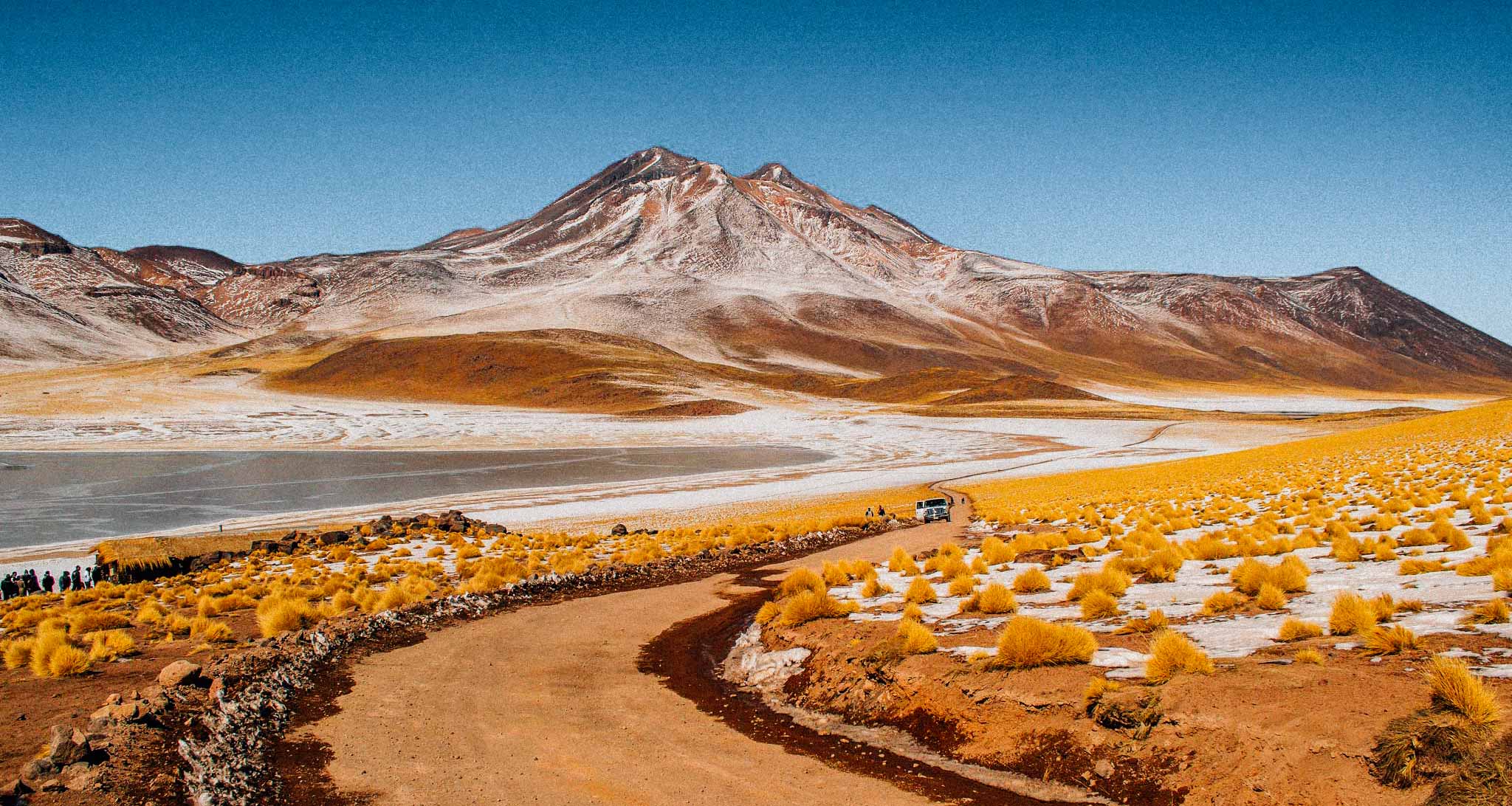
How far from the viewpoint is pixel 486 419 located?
349ft

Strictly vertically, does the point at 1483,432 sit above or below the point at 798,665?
above

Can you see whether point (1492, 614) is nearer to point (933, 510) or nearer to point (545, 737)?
point (545, 737)

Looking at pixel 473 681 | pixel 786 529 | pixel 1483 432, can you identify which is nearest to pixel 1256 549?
pixel 473 681

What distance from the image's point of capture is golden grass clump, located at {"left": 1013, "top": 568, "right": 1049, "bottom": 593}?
43.1 ft

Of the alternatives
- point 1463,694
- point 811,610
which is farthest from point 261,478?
point 1463,694

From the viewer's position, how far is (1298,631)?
8500 mm

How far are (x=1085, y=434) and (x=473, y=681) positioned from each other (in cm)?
8331

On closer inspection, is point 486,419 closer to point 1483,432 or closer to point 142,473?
point 142,473

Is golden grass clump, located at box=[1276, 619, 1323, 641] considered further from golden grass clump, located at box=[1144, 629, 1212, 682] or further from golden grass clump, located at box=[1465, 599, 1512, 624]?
golden grass clump, located at box=[1465, 599, 1512, 624]

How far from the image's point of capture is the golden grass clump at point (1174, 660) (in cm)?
781

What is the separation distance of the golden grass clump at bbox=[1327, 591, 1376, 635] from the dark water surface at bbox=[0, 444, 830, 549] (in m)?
39.6

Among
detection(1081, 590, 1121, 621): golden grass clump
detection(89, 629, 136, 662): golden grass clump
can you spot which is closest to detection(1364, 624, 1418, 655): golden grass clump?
detection(1081, 590, 1121, 621): golden grass clump

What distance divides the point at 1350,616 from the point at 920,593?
5.78 m

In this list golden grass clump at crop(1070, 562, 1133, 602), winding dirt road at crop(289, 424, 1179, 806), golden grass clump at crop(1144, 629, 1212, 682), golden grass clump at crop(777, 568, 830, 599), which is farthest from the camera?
golden grass clump at crop(777, 568, 830, 599)
